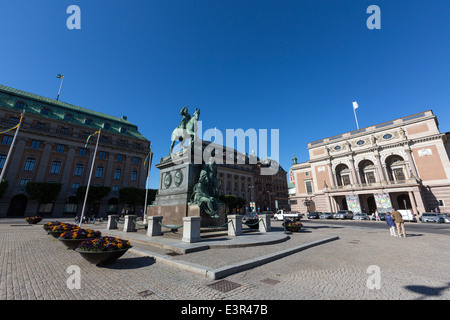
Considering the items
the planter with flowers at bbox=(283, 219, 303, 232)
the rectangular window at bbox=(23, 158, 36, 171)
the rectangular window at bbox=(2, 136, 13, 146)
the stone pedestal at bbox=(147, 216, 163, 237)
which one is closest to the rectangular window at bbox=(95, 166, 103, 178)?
the rectangular window at bbox=(23, 158, 36, 171)

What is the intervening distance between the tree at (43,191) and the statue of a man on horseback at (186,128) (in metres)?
37.9

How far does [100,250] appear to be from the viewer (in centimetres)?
562

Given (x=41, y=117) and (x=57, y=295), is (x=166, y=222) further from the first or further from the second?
(x=41, y=117)

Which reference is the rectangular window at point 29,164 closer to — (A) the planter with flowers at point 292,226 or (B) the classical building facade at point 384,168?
(A) the planter with flowers at point 292,226

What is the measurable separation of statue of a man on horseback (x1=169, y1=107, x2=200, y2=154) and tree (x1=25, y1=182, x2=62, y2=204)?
37901 millimetres

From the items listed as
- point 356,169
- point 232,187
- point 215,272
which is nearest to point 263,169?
point 232,187

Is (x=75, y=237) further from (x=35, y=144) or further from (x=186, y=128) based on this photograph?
(x=35, y=144)

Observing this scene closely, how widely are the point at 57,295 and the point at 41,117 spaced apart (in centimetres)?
5530

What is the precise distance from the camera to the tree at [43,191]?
3578 cm

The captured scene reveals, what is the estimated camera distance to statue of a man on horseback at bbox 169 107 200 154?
574 inches

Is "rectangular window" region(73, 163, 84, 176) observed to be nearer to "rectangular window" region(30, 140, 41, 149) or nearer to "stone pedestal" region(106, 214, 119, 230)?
"rectangular window" region(30, 140, 41, 149)

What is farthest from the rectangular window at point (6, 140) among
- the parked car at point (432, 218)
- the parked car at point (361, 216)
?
the parked car at point (432, 218)

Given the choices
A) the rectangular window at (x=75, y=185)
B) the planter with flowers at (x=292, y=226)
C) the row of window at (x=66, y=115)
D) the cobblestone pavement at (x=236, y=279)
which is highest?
the row of window at (x=66, y=115)

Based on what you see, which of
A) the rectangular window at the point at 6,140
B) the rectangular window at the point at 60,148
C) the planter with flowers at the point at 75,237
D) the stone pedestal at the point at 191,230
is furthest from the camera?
the rectangular window at the point at 60,148
